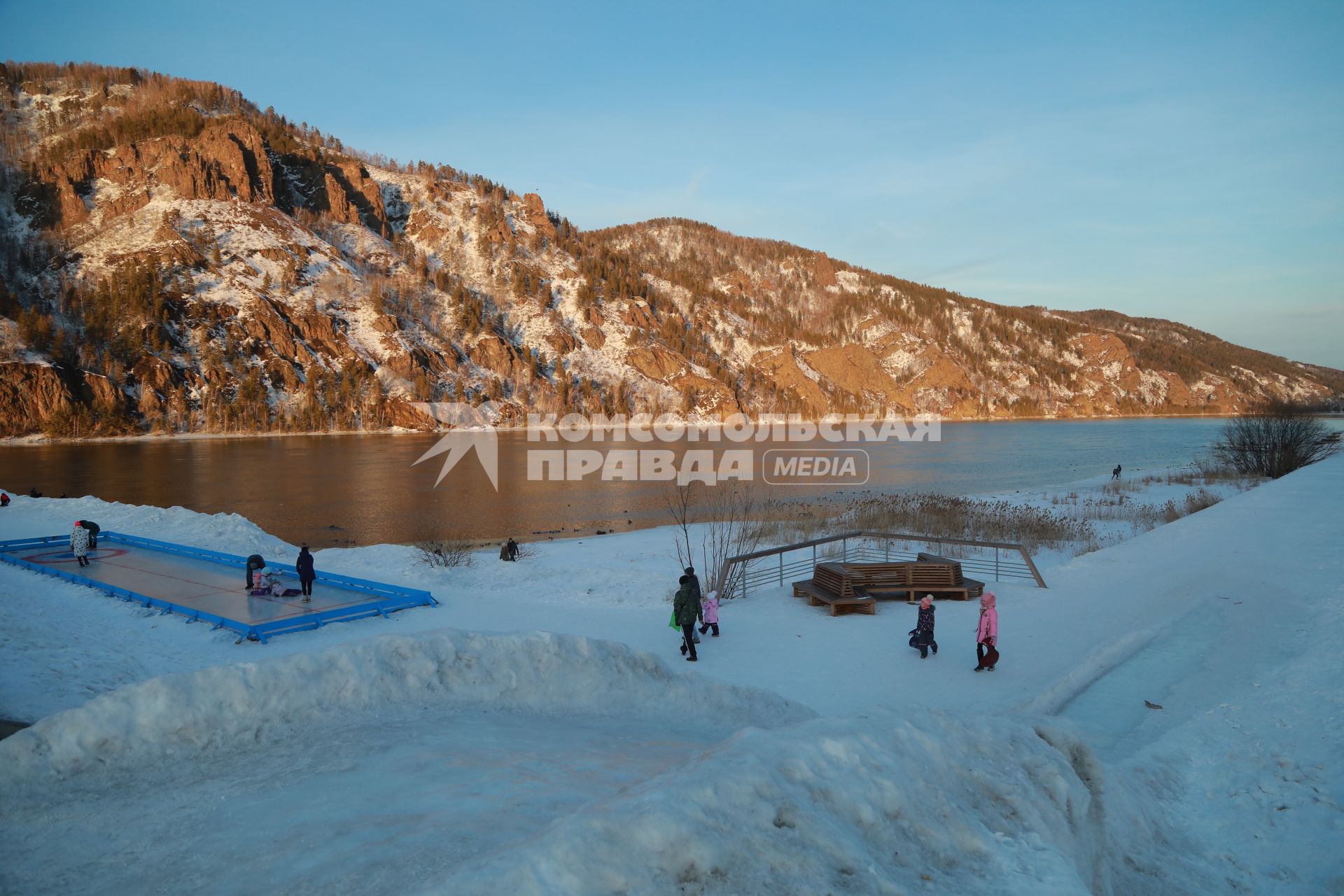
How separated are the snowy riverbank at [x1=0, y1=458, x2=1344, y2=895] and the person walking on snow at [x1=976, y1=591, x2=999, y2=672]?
275 mm

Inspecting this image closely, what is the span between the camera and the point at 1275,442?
135ft

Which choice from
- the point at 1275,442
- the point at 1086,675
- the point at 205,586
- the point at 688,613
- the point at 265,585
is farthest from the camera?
the point at 1275,442

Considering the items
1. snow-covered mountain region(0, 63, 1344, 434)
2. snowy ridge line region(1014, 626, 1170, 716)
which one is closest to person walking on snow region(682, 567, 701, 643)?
snowy ridge line region(1014, 626, 1170, 716)

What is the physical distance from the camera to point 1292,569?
14227mm

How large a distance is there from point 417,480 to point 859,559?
39747 millimetres

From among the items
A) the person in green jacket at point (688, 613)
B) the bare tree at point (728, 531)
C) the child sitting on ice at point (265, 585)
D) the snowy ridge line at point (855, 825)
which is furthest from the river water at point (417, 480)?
the snowy ridge line at point (855, 825)

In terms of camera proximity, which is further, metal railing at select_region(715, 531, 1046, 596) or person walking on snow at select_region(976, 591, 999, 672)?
metal railing at select_region(715, 531, 1046, 596)

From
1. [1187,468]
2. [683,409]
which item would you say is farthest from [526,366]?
[1187,468]

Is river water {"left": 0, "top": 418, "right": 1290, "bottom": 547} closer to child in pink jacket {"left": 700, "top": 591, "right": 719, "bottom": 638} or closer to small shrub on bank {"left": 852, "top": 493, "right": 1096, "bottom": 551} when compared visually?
small shrub on bank {"left": 852, "top": 493, "right": 1096, "bottom": 551}

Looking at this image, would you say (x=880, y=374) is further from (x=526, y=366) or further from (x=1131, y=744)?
(x=1131, y=744)

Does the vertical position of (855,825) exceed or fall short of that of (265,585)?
it exceeds it

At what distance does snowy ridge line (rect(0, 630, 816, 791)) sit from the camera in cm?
564

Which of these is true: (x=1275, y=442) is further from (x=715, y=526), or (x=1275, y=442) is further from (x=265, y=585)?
(x=265, y=585)

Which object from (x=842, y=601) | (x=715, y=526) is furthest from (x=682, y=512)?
(x=842, y=601)
